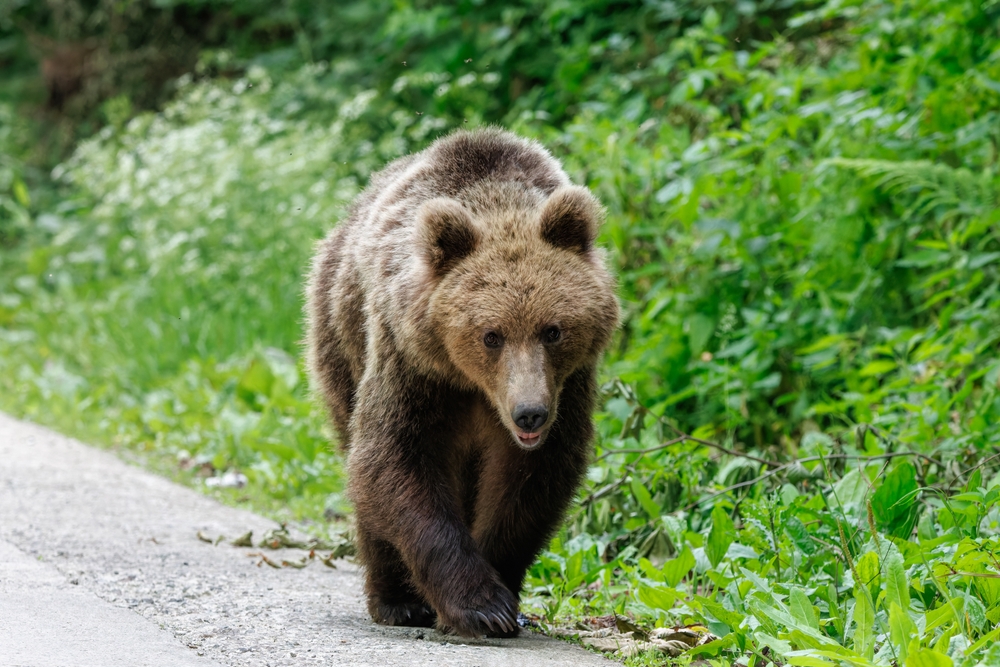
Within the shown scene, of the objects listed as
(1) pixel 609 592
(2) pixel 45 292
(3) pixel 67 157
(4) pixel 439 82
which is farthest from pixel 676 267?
(3) pixel 67 157

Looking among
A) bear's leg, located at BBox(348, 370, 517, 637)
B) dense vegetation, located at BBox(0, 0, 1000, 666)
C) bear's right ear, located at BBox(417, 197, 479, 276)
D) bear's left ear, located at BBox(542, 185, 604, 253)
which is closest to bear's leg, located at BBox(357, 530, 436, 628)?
bear's leg, located at BBox(348, 370, 517, 637)

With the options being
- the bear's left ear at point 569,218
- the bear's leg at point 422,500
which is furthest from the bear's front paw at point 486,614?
the bear's left ear at point 569,218

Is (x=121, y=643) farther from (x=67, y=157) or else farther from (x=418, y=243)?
(x=67, y=157)

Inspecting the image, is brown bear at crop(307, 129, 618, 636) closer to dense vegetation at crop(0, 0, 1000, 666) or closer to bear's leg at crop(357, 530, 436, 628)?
bear's leg at crop(357, 530, 436, 628)

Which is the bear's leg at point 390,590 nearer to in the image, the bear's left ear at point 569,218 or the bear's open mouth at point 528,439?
the bear's open mouth at point 528,439

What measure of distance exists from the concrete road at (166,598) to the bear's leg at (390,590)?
93mm

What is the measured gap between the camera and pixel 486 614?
4.17m

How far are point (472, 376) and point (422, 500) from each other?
49 cm

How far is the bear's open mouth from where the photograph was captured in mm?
4055

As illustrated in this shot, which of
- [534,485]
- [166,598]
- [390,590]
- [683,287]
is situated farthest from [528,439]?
[683,287]

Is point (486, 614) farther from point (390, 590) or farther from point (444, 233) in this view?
point (444, 233)

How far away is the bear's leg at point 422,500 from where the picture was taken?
4.23 m

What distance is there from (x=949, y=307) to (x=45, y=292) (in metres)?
8.87

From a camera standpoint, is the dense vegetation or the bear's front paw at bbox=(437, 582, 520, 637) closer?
the bear's front paw at bbox=(437, 582, 520, 637)
